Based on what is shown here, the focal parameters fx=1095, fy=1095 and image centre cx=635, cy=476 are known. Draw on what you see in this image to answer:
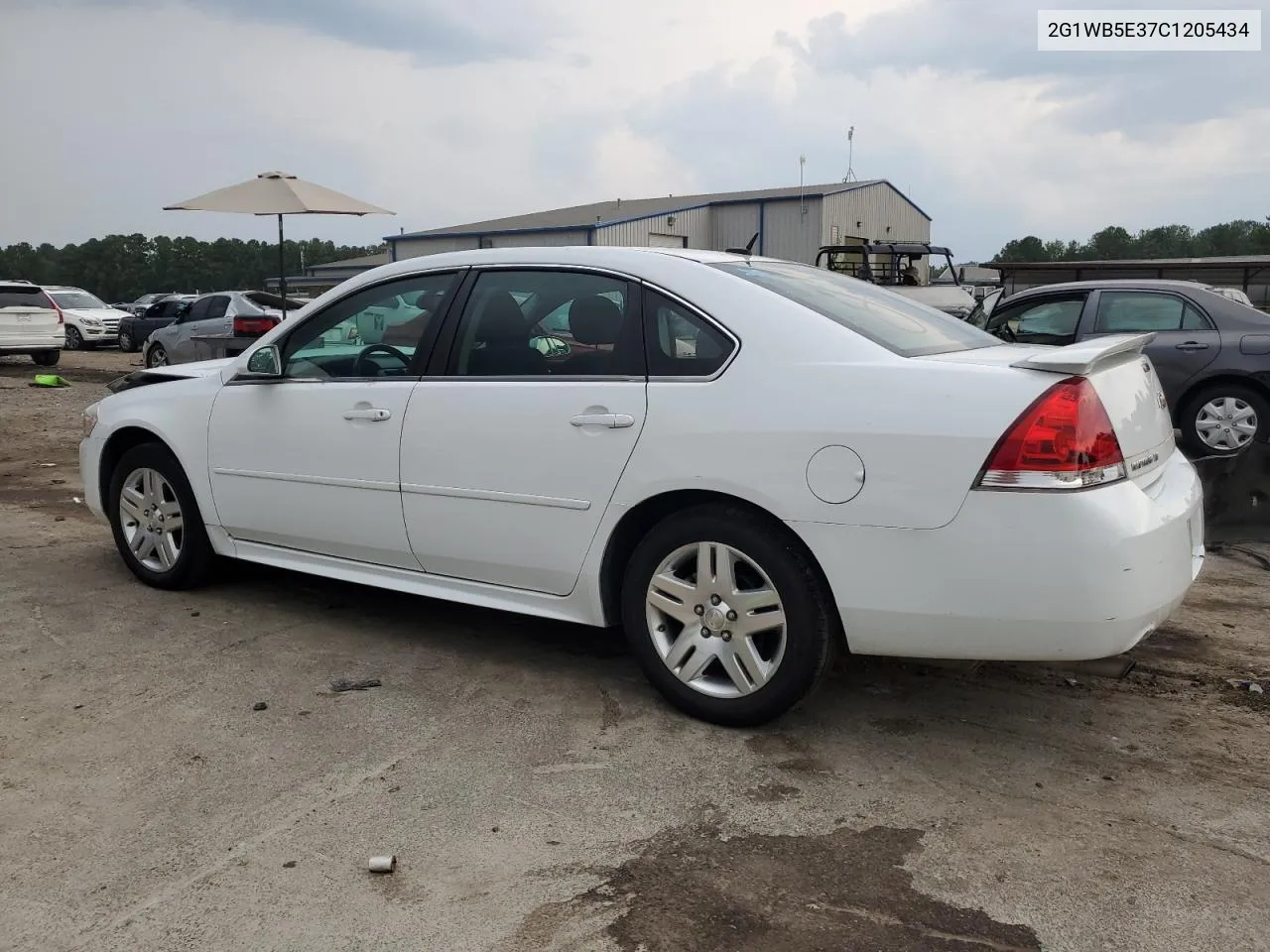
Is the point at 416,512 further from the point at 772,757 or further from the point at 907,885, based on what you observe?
the point at 907,885

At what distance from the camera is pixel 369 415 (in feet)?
13.8

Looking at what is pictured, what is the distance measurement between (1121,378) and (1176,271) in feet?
55.5

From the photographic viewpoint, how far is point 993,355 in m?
3.44

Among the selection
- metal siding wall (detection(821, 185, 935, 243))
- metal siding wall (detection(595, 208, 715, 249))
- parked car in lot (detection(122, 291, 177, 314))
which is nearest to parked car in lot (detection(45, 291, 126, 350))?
parked car in lot (detection(122, 291, 177, 314))

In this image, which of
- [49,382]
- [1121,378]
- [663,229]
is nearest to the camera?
[1121,378]

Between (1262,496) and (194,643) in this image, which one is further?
(1262,496)

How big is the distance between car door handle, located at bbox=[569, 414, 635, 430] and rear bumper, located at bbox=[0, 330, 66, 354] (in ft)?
65.5

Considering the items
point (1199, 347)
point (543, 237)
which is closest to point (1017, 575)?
point (1199, 347)

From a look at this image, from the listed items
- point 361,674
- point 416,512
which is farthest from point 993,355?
point 361,674

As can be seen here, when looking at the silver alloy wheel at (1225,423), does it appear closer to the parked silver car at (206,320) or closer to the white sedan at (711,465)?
the white sedan at (711,465)

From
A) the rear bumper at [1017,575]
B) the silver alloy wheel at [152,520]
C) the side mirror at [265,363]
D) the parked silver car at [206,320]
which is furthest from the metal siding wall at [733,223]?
the rear bumper at [1017,575]

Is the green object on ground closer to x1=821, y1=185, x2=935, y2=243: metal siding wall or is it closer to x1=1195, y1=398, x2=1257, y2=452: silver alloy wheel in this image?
x1=1195, y1=398, x2=1257, y2=452: silver alloy wheel

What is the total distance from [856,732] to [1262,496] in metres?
3.76

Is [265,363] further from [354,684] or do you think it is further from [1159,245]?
[1159,245]
